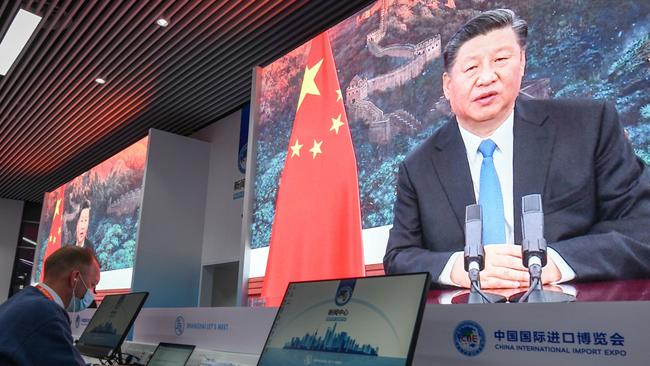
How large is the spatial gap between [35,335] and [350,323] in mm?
1093

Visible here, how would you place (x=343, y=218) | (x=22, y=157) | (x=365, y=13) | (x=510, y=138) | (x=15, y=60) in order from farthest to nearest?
(x=22, y=157)
(x=15, y=60)
(x=365, y=13)
(x=343, y=218)
(x=510, y=138)

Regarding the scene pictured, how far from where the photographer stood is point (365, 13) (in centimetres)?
383

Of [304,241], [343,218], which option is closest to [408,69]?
[343,218]

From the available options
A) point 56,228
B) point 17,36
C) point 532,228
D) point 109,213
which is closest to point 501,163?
point 532,228

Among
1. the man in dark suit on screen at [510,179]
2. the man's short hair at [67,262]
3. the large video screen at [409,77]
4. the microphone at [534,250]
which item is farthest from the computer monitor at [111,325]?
the microphone at [534,250]

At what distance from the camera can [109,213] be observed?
7371mm

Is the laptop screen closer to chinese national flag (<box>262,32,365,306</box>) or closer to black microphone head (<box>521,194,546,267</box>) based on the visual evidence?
chinese national flag (<box>262,32,365,306</box>)

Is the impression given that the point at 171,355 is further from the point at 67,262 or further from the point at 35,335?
the point at 35,335

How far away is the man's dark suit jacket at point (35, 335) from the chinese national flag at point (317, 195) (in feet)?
5.76

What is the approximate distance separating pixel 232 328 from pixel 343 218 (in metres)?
1.34

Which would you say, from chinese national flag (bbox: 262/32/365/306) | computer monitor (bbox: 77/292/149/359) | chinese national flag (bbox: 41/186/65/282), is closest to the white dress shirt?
chinese national flag (bbox: 262/32/365/306)

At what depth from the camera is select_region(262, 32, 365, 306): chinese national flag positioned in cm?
354

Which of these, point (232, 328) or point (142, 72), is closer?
point (232, 328)

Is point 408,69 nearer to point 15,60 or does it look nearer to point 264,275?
point 264,275
